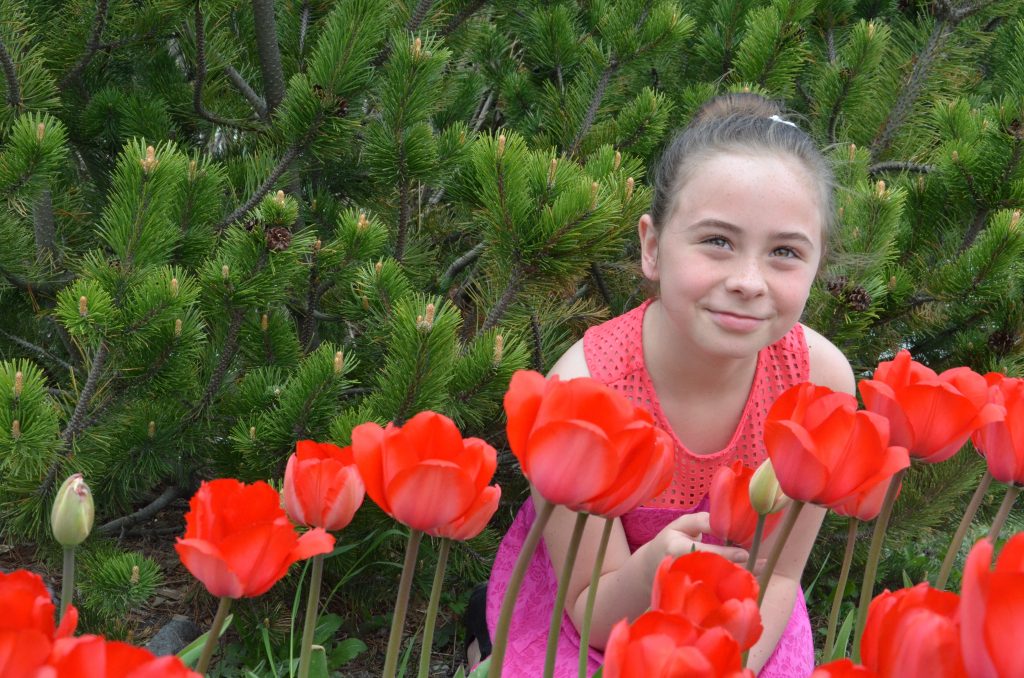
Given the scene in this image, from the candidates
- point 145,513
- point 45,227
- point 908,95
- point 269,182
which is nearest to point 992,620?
point 269,182

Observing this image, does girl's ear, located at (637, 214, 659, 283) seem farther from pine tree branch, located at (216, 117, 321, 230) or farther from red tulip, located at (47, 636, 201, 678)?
red tulip, located at (47, 636, 201, 678)

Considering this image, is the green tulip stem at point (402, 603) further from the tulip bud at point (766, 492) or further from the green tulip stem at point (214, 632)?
the tulip bud at point (766, 492)

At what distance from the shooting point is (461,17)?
2445 millimetres

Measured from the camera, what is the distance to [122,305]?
157 cm

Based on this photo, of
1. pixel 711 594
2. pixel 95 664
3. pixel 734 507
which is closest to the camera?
pixel 95 664

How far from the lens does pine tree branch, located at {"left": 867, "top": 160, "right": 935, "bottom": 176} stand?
258cm

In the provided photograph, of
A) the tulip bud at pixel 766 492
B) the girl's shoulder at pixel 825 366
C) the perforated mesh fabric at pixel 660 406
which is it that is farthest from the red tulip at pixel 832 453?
the girl's shoulder at pixel 825 366

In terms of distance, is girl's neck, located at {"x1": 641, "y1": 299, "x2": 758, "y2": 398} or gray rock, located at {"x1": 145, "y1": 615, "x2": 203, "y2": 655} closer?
girl's neck, located at {"x1": 641, "y1": 299, "x2": 758, "y2": 398}

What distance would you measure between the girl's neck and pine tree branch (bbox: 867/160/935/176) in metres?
0.98

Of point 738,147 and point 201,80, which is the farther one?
point 201,80

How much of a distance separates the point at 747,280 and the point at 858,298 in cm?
88

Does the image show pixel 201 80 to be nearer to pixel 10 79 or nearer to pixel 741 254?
pixel 10 79

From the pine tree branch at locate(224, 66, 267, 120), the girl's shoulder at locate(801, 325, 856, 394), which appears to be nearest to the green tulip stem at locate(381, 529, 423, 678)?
the girl's shoulder at locate(801, 325, 856, 394)

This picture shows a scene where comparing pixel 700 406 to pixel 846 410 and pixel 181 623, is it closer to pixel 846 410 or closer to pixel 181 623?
pixel 846 410
